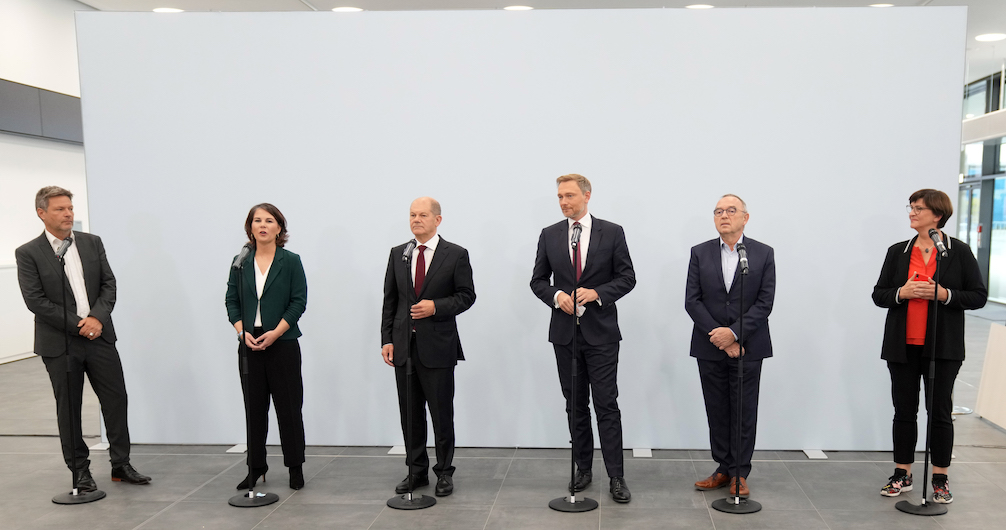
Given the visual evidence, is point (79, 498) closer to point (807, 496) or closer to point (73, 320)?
point (73, 320)

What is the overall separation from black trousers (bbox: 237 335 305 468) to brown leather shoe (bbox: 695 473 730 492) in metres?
2.21

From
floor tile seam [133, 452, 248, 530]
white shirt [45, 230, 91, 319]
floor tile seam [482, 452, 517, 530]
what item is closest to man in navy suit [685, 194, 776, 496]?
floor tile seam [482, 452, 517, 530]

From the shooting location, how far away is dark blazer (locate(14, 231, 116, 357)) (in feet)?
12.2

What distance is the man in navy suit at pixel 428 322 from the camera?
368 cm

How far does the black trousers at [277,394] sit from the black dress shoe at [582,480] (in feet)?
5.05

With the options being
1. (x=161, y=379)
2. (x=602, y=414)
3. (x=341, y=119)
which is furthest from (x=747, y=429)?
(x=161, y=379)

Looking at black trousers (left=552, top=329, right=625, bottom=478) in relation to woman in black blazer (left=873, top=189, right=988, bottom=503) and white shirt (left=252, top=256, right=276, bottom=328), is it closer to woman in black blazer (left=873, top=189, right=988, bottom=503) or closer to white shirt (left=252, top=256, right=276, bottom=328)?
woman in black blazer (left=873, top=189, right=988, bottom=503)

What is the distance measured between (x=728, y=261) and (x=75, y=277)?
11.5ft

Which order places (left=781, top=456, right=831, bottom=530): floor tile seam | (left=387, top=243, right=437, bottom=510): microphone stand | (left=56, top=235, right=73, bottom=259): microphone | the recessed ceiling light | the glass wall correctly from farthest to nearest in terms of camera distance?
the glass wall, the recessed ceiling light, (left=387, top=243, right=437, bottom=510): microphone stand, (left=56, top=235, right=73, bottom=259): microphone, (left=781, top=456, right=831, bottom=530): floor tile seam

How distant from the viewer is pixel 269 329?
379 cm

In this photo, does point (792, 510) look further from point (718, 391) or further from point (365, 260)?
point (365, 260)

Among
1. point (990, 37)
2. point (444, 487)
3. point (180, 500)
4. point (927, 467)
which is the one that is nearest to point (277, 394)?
point (180, 500)

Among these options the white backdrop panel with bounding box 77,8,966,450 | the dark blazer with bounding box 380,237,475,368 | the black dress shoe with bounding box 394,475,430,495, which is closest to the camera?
the dark blazer with bounding box 380,237,475,368

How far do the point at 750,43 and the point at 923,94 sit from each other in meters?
1.08
